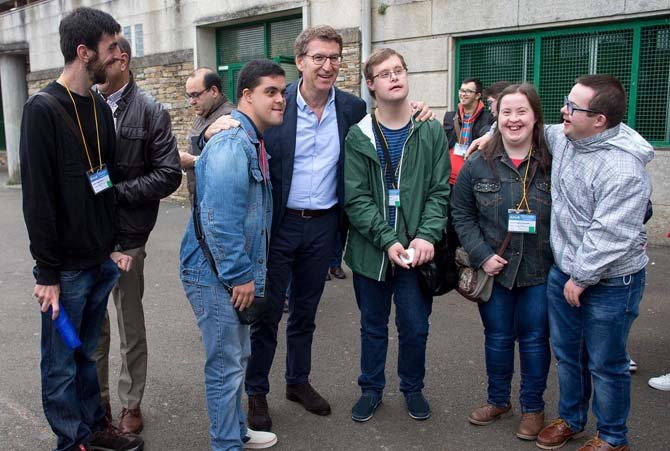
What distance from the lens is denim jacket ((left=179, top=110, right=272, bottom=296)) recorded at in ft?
9.21

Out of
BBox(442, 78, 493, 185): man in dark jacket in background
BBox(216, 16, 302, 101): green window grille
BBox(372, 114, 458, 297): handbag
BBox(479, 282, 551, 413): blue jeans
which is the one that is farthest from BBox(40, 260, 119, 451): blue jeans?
BBox(216, 16, 302, 101): green window grille

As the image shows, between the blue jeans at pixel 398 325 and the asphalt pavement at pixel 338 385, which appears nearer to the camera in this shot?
the asphalt pavement at pixel 338 385

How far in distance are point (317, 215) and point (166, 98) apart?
402 inches

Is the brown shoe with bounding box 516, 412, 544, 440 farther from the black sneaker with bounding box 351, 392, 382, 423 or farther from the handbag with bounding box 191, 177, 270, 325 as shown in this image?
the handbag with bounding box 191, 177, 270, 325

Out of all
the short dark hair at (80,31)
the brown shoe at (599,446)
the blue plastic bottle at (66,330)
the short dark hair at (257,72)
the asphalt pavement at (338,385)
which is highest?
the short dark hair at (80,31)

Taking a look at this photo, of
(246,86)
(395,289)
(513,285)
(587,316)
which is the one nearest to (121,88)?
(246,86)

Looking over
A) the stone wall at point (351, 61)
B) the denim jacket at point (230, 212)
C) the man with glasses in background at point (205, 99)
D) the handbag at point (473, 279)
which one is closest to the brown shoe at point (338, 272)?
the man with glasses in background at point (205, 99)

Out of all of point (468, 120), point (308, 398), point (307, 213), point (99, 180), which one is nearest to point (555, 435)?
point (308, 398)

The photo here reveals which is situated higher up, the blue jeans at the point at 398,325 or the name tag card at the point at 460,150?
the name tag card at the point at 460,150

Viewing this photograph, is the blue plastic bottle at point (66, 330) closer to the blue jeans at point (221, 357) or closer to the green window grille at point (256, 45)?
the blue jeans at point (221, 357)

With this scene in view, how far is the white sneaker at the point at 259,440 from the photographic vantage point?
3451 millimetres

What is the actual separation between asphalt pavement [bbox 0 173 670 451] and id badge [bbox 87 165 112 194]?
1481 mm

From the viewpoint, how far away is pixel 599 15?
752cm

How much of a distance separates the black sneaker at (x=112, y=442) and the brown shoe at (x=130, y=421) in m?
0.20
